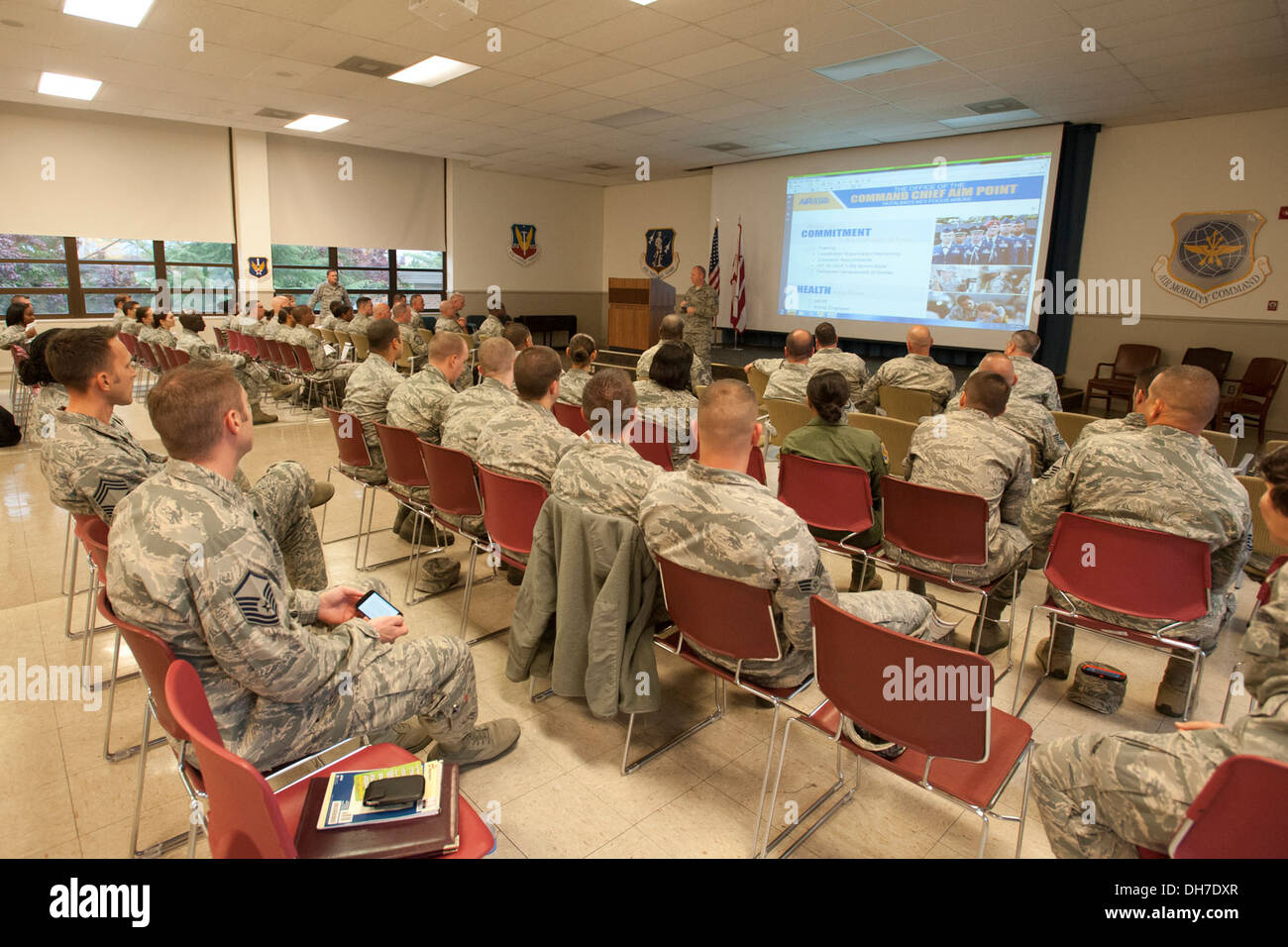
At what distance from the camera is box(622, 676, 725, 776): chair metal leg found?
7.68 ft

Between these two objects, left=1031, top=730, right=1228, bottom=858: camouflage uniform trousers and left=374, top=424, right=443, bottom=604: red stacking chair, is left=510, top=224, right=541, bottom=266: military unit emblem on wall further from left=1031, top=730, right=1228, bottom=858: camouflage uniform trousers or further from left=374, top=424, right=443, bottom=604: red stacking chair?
left=1031, top=730, right=1228, bottom=858: camouflage uniform trousers

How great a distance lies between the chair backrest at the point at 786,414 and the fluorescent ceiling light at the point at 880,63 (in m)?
3.51

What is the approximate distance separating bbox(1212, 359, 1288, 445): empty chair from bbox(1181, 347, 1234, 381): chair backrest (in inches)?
7.7

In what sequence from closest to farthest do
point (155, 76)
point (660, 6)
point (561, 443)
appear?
1. point (561, 443)
2. point (660, 6)
3. point (155, 76)

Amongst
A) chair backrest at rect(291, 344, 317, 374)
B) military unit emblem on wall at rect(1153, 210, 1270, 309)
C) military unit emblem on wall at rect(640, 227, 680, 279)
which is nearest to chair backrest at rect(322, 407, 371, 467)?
chair backrest at rect(291, 344, 317, 374)

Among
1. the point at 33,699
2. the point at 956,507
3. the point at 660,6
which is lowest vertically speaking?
the point at 33,699

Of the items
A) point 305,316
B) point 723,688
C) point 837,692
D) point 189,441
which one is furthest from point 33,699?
point 305,316

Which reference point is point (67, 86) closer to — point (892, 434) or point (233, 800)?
point (892, 434)

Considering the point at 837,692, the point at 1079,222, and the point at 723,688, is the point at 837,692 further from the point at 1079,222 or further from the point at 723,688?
the point at 1079,222

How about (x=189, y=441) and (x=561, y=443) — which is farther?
(x=561, y=443)

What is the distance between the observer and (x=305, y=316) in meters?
8.46

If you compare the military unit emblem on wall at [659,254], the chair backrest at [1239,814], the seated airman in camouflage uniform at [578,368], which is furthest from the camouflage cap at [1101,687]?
the military unit emblem on wall at [659,254]

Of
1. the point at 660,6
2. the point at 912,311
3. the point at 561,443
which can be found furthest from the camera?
the point at 912,311

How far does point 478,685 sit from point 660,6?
5.15m
